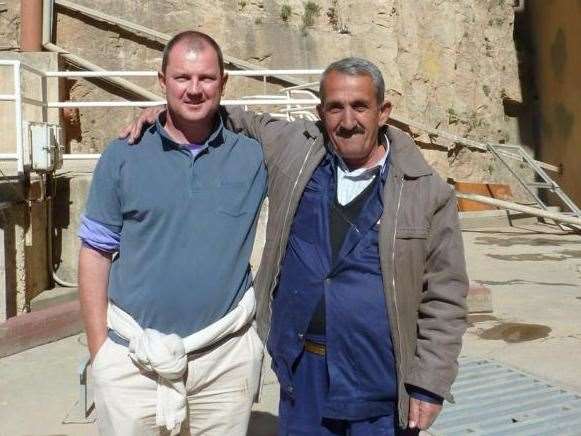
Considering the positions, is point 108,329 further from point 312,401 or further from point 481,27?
point 481,27

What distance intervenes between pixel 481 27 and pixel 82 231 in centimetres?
1604

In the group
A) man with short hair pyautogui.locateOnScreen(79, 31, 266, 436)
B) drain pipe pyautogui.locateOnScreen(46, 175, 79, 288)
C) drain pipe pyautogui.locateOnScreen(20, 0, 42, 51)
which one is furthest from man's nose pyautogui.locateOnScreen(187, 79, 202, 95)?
drain pipe pyautogui.locateOnScreen(20, 0, 42, 51)

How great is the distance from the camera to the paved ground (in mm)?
4023

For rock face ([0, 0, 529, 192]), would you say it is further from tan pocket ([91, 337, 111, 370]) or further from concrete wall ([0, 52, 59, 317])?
tan pocket ([91, 337, 111, 370])

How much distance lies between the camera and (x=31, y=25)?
11.6 m

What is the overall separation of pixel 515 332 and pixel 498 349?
0.50 meters

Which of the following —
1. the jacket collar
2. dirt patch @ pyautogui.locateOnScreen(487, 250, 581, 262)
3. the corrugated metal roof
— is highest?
the jacket collar

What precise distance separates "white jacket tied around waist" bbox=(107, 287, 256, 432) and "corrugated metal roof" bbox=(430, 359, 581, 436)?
1.82m

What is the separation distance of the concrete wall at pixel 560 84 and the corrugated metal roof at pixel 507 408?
1183 cm

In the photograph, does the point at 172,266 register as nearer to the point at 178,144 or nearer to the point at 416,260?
the point at 178,144

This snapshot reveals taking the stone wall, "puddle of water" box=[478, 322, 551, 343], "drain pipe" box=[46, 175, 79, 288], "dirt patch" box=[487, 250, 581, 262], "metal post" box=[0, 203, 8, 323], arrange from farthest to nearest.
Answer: the stone wall, "dirt patch" box=[487, 250, 581, 262], "drain pipe" box=[46, 175, 79, 288], "puddle of water" box=[478, 322, 551, 343], "metal post" box=[0, 203, 8, 323]

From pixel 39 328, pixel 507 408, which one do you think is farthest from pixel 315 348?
pixel 39 328

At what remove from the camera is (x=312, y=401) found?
7.72ft

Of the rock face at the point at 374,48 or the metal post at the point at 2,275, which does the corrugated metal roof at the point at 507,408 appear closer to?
the metal post at the point at 2,275
